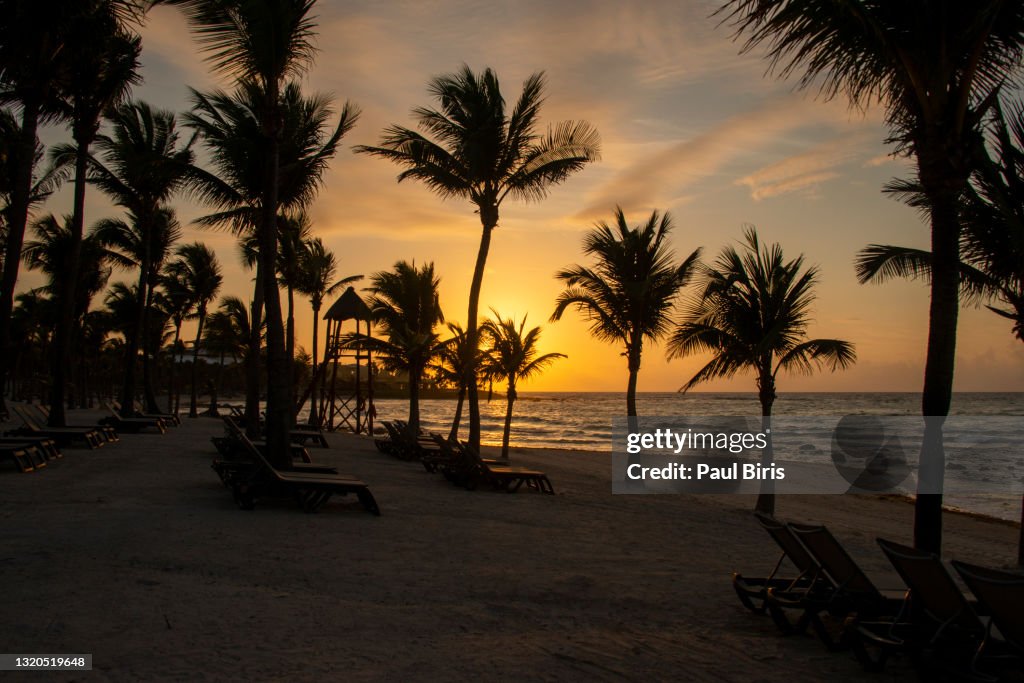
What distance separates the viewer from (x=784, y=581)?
242 inches

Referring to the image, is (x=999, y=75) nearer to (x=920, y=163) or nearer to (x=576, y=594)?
(x=920, y=163)

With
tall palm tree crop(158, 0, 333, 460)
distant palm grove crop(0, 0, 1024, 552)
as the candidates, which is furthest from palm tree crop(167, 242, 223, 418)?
tall palm tree crop(158, 0, 333, 460)

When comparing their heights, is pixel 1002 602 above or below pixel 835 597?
above

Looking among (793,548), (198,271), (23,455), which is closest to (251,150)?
(23,455)

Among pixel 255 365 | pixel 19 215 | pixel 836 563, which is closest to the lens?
pixel 836 563

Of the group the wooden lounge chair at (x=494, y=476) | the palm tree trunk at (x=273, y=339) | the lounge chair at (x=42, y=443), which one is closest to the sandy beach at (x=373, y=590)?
the lounge chair at (x=42, y=443)

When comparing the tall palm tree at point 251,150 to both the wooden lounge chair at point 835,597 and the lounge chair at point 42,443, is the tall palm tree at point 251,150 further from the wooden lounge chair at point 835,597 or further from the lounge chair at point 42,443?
the wooden lounge chair at point 835,597

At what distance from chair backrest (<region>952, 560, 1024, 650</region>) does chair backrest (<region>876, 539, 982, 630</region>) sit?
8.1 inches

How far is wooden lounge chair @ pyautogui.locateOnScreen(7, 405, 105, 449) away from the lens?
13.9m

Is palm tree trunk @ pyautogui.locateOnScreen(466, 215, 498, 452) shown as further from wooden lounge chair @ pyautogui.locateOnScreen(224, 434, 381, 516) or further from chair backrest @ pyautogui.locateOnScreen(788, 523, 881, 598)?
chair backrest @ pyautogui.locateOnScreen(788, 523, 881, 598)

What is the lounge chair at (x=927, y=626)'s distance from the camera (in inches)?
174

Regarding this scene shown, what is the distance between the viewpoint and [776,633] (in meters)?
5.63

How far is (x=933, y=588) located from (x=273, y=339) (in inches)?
391

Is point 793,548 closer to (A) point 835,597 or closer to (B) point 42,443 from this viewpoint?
(A) point 835,597
